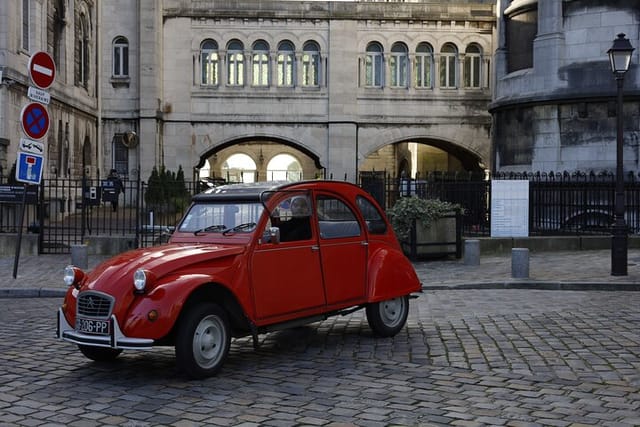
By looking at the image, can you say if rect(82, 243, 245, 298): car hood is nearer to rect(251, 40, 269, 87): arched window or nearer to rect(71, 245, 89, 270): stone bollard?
rect(71, 245, 89, 270): stone bollard

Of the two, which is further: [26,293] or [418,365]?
[26,293]

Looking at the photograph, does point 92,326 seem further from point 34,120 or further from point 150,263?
point 34,120

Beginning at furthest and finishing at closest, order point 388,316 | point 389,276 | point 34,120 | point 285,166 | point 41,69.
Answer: point 285,166
point 34,120
point 41,69
point 388,316
point 389,276

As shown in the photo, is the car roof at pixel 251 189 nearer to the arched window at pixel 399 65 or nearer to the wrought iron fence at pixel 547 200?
the wrought iron fence at pixel 547 200

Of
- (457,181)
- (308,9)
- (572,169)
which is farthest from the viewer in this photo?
(308,9)

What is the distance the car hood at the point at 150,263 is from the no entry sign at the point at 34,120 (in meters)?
6.64

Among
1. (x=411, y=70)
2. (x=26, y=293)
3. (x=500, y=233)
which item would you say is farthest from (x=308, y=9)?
(x=26, y=293)

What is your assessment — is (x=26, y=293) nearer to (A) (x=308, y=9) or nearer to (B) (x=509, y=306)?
(B) (x=509, y=306)

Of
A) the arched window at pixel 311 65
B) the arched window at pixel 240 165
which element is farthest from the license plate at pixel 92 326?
the arched window at pixel 240 165

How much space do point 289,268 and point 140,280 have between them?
1.59m

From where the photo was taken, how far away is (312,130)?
38.4 metres

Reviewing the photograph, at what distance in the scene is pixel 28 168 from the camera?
13.0 meters

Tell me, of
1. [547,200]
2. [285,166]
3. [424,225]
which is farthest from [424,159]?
[424,225]

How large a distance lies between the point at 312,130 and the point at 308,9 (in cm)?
589
